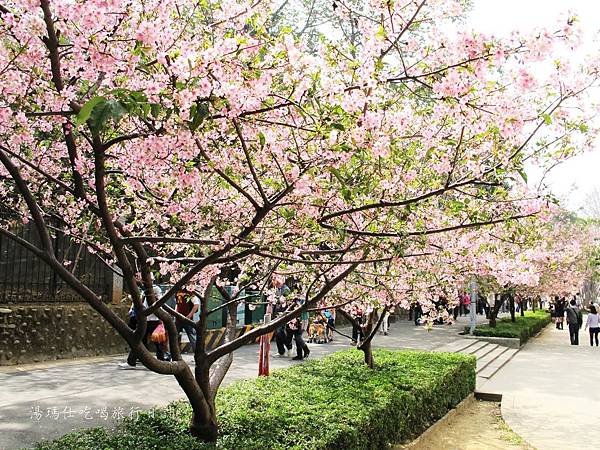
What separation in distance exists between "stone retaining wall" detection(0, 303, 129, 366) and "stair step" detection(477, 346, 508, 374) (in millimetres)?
8453

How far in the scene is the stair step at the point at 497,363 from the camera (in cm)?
1331

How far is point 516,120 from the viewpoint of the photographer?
3.39 m

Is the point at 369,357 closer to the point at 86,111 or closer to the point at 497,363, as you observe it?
the point at 86,111

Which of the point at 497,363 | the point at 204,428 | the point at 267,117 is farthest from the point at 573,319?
the point at 267,117

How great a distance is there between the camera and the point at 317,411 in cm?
558

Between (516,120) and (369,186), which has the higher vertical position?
→ (516,120)

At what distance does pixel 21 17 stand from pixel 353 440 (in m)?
4.22

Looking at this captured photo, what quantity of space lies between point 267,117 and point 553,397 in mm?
9851

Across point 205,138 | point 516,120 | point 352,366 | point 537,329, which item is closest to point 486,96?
point 516,120

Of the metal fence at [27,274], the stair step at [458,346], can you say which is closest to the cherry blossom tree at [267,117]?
the metal fence at [27,274]

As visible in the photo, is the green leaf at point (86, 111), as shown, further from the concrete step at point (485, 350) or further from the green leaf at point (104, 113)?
the concrete step at point (485, 350)

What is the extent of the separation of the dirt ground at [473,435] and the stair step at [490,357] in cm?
447

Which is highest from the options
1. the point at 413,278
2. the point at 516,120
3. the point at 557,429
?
the point at 516,120

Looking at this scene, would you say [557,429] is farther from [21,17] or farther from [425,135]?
[21,17]
